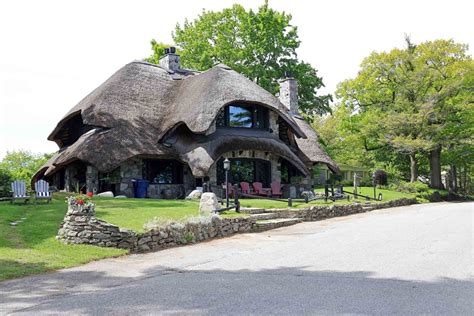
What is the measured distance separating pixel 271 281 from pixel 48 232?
6559 mm

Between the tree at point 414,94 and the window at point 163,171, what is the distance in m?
17.9

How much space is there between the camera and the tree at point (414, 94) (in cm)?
3369

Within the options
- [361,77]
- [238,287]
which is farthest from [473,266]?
[361,77]

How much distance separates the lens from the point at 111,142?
21875mm

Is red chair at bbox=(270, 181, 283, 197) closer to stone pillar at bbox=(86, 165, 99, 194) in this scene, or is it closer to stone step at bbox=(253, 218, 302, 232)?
stone step at bbox=(253, 218, 302, 232)

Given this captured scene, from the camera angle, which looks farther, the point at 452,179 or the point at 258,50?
the point at 452,179

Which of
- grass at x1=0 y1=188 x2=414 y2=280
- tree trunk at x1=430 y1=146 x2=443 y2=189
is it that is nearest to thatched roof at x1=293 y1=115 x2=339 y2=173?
tree trunk at x1=430 y1=146 x2=443 y2=189

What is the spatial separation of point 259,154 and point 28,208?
40.4ft

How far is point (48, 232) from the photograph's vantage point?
37.0 feet

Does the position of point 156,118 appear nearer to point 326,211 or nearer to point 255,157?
point 255,157

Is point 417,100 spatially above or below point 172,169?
above

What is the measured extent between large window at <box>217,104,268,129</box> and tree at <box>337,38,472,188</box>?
13195 millimetres

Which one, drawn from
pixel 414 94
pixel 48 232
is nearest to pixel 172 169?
pixel 48 232

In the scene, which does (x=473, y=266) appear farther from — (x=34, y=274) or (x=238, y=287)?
(x=34, y=274)
